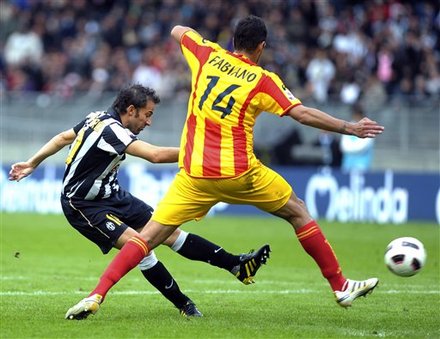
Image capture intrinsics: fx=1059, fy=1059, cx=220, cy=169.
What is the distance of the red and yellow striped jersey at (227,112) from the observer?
8.93m

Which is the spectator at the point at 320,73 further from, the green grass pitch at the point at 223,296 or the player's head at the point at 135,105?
the player's head at the point at 135,105

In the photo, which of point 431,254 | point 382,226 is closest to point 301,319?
point 431,254

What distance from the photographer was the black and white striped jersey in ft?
30.7

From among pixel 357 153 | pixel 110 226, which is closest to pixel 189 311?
pixel 110 226

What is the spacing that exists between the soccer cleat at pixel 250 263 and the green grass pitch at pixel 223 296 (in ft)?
1.23

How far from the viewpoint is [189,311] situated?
966 cm

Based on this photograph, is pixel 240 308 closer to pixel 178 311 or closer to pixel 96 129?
pixel 178 311

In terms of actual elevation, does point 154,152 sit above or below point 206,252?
above

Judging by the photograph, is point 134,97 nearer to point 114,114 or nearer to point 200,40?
point 114,114

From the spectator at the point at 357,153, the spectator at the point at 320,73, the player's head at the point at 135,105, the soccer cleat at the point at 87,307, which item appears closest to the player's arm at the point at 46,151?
the player's head at the point at 135,105

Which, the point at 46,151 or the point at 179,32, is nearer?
the point at 179,32

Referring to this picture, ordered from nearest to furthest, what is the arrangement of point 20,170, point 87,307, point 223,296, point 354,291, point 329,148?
point 87,307 < point 354,291 < point 20,170 < point 223,296 < point 329,148

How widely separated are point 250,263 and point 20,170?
234cm

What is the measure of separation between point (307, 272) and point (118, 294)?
144 inches
